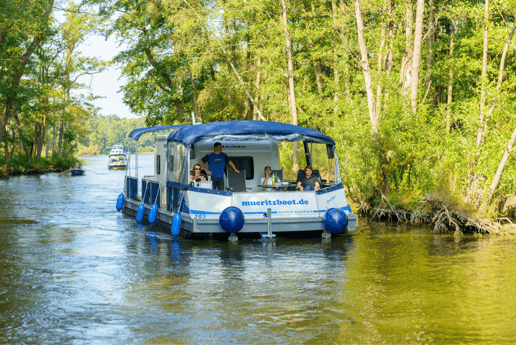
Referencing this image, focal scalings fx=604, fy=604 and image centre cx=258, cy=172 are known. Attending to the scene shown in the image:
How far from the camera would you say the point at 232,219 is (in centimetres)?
1412

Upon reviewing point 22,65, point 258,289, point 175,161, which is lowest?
point 258,289

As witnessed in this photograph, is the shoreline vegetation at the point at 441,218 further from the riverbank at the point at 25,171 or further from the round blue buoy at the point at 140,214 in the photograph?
the riverbank at the point at 25,171

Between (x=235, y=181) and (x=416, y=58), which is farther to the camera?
(x=416, y=58)

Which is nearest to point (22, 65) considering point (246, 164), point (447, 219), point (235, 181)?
point (246, 164)

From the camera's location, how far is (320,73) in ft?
128

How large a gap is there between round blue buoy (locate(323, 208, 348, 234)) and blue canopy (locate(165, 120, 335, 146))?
7.57 feet

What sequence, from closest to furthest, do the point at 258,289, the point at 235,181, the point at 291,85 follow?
the point at 258,289 < the point at 235,181 < the point at 291,85

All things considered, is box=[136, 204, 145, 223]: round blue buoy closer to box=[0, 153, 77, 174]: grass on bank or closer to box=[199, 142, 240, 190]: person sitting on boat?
box=[199, 142, 240, 190]: person sitting on boat

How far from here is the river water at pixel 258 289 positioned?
24.4 feet

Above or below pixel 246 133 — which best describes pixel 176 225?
below

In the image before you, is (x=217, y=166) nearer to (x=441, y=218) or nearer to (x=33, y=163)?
(x=441, y=218)

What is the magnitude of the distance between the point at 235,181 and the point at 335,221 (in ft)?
11.8

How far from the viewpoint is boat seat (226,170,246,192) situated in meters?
16.9

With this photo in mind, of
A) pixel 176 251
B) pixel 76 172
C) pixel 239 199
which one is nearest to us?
pixel 176 251
